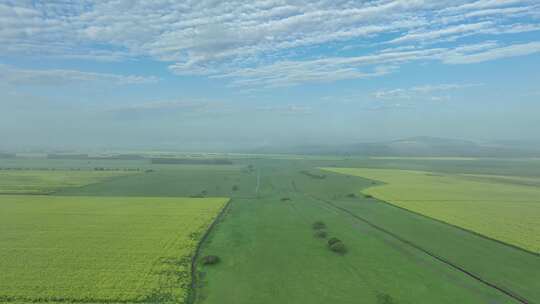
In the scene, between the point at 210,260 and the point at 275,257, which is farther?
the point at 275,257

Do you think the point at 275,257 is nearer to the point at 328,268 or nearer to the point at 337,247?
the point at 328,268

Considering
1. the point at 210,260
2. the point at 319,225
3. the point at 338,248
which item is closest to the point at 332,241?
the point at 338,248

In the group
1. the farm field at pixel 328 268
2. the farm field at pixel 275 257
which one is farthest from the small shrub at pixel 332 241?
the farm field at pixel 328 268

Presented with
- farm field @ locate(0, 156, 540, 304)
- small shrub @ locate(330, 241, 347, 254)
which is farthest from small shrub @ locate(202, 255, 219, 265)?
small shrub @ locate(330, 241, 347, 254)

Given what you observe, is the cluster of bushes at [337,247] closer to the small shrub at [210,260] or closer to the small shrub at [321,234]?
the small shrub at [321,234]

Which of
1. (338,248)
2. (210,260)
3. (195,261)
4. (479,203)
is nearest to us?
(210,260)

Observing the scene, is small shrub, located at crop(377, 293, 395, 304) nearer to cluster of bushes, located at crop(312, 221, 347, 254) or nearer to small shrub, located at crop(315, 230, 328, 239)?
cluster of bushes, located at crop(312, 221, 347, 254)
